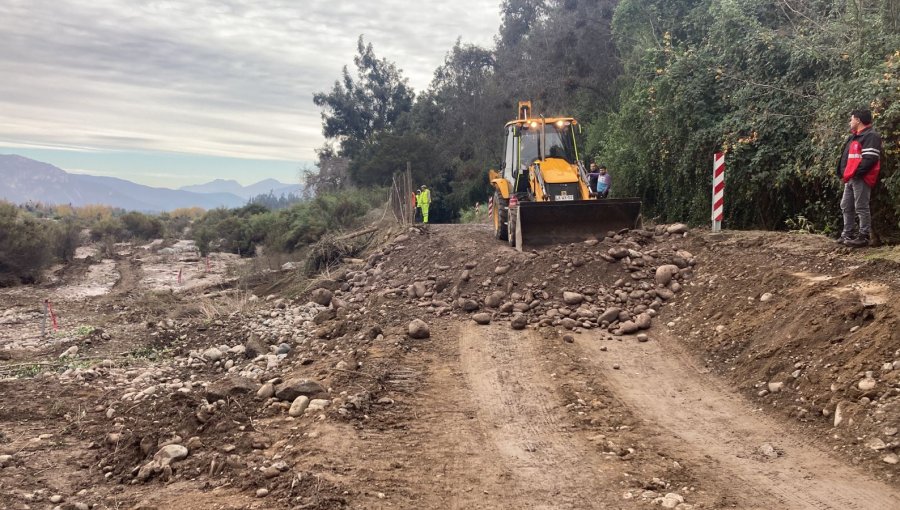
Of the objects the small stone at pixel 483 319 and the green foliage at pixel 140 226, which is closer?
the small stone at pixel 483 319

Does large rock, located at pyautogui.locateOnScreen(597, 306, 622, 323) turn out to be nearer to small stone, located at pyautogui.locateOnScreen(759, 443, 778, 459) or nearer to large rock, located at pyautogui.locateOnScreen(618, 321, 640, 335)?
large rock, located at pyautogui.locateOnScreen(618, 321, 640, 335)

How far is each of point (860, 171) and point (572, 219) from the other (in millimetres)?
4903

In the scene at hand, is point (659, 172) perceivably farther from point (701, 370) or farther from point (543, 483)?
point (543, 483)

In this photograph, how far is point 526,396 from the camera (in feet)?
19.1

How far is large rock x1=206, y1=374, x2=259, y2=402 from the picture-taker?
18.8 ft

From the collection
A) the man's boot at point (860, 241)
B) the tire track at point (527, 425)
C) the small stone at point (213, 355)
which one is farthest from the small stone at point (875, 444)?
the small stone at point (213, 355)

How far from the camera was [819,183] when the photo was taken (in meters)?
9.68

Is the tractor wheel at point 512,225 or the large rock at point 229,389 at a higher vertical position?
the tractor wheel at point 512,225

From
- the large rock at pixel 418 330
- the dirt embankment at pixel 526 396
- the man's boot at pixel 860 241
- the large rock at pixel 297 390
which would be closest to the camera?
the dirt embankment at pixel 526 396

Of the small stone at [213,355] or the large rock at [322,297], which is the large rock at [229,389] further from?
the large rock at [322,297]

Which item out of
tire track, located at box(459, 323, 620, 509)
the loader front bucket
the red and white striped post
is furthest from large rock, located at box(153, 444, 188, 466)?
the red and white striped post

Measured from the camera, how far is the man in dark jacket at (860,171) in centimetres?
689

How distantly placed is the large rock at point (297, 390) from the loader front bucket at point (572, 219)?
6215 millimetres

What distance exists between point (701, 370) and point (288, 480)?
4.37m
